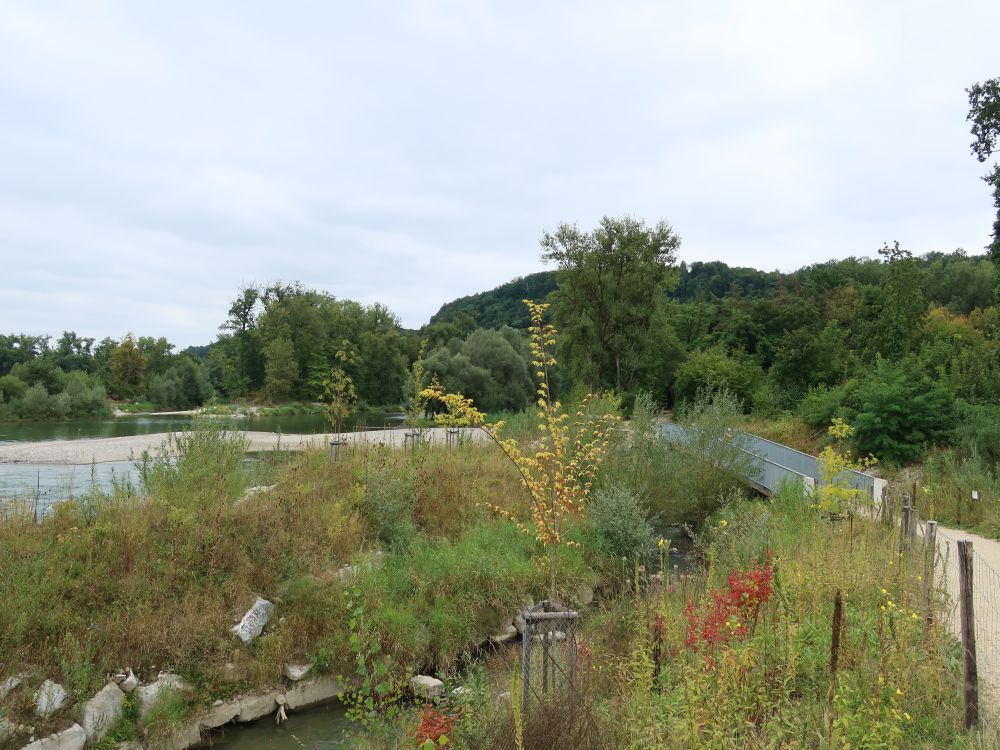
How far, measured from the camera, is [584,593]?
1021 cm

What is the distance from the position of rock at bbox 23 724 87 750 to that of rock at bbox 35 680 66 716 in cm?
25

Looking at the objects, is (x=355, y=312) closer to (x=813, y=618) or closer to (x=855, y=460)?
(x=855, y=460)

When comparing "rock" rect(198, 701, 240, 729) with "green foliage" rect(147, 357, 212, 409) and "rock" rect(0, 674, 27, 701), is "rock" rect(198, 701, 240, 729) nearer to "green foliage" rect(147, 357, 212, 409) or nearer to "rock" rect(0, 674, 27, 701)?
"rock" rect(0, 674, 27, 701)

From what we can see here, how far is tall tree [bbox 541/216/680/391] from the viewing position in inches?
1205

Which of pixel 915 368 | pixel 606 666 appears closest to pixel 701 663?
pixel 606 666

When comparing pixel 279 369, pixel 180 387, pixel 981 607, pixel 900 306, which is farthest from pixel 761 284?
pixel 981 607

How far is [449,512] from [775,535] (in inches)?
224

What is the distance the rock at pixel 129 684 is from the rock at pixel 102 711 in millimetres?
75

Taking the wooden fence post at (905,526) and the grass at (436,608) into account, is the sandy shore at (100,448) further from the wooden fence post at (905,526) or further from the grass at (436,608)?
the wooden fence post at (905,526)

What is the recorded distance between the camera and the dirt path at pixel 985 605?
5285mm

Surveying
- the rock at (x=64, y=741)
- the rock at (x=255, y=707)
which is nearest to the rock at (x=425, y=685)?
the rock at (x=255, y=707)

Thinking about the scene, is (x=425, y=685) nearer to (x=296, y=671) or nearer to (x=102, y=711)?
(x=296, y=671)

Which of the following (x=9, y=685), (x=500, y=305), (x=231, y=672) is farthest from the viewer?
(x=500, y=305)

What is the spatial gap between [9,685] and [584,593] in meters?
7.31
